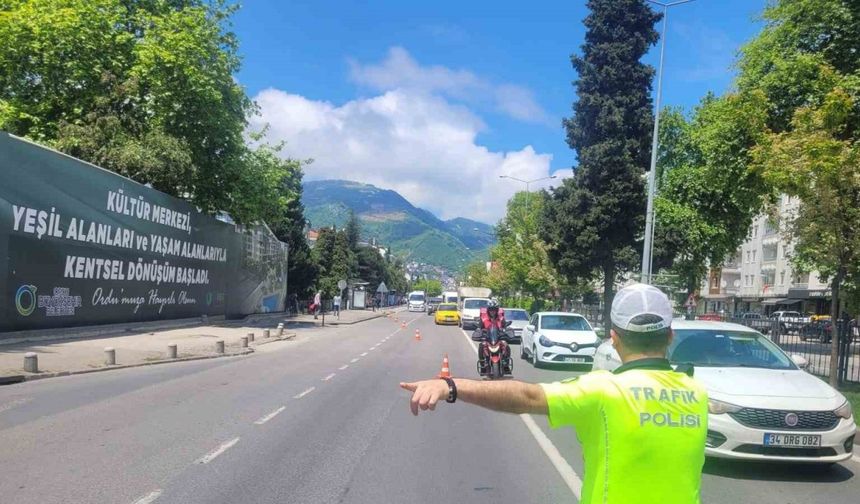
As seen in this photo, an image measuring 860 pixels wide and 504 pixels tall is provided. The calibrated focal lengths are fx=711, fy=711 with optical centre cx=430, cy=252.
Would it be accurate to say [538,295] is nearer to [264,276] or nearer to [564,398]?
[264,276]

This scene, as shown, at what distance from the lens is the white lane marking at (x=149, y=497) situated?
19.3 feet

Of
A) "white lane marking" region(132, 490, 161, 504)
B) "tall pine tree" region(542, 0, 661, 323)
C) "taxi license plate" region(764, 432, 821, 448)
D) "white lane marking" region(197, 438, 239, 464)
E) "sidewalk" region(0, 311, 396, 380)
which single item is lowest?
"sidewalk" region(0, 311, 396, 380)

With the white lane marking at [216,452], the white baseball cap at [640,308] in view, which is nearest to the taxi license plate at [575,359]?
the white lane marking at [216,452]

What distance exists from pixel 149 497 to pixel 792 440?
6.09 m

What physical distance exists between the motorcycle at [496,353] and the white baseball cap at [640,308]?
12.8 metres

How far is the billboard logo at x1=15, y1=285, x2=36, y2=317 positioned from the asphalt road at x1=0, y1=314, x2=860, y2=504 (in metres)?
6.39

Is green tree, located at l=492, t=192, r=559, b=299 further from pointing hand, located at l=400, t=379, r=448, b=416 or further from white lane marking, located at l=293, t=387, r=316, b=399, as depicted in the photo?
pointing hand, located at l=400, t=379, r=448, b=416

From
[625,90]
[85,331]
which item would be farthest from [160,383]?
[625,90]

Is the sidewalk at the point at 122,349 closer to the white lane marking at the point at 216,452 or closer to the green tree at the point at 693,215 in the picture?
the white lane marking at the point at 216,452

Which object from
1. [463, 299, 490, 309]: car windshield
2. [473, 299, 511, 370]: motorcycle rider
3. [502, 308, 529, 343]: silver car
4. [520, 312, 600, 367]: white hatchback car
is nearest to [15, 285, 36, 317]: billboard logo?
[473, 299, 511, 370]: motorcycle rider

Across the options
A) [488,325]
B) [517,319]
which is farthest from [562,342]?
[517,319]

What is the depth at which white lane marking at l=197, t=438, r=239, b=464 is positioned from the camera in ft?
24.3

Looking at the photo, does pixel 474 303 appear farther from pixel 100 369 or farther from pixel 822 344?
pixel 100 369

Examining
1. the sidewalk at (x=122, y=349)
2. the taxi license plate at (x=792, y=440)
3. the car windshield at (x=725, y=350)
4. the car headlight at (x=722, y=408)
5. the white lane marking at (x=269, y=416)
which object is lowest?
the sidewalk at (x=122, y=349)
